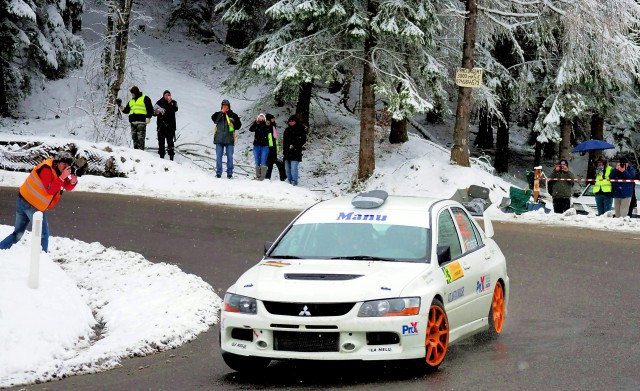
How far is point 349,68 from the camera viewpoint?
1171 inches

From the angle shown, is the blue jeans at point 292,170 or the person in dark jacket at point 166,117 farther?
the person in dark jacket at point 166,117

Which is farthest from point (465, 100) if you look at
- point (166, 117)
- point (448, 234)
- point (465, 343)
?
point (448, 234)

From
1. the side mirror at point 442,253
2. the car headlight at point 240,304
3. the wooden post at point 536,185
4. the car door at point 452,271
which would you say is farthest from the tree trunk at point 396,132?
the car headlight at point 240,304

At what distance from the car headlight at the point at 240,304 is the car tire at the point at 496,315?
295 centimetres

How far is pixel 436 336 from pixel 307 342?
3.84 feet

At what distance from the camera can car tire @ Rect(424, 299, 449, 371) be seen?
27.6ft

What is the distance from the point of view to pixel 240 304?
835 centimetres

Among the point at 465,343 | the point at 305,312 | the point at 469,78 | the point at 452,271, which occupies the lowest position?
the point at 465,343

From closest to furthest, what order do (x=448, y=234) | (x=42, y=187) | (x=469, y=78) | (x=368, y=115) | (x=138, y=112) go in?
(x=448, y=234) → (x=42, y=187) → (x=469, y=78) → (x=138, y=112) → (x=368, y=115)

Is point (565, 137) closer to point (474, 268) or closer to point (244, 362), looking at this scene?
point (474, 268)

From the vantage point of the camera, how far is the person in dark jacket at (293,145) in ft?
91.1

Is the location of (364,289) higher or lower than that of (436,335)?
higher

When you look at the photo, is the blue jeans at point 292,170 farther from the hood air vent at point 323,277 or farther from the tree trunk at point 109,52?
the hood air vent at point 323,277

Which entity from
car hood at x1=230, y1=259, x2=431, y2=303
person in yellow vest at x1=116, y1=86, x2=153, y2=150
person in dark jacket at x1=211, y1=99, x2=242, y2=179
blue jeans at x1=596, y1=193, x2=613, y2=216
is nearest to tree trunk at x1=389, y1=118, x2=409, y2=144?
person in dark jacket at x1=211, y1=99, x2=242, y2=179
